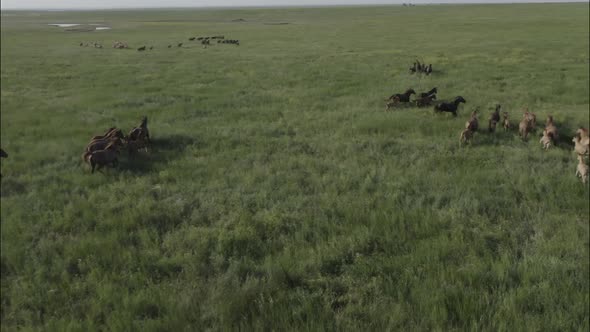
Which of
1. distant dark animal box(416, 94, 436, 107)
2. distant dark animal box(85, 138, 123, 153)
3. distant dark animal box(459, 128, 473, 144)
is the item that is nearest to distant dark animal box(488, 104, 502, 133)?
distant dark animal box(459, 128, 473, 144)

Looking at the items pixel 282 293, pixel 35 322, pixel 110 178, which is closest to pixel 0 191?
pixel 110 178

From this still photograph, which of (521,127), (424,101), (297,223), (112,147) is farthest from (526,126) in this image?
→ (112,147)

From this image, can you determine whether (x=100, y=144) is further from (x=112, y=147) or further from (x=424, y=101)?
(x=424, y=101)

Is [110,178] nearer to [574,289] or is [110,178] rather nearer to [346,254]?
[346,254]

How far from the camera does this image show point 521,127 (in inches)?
424

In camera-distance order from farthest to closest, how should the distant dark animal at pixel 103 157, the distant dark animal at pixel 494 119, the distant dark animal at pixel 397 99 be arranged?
the distant dark animal at pixel 397 99
the distant dark animal at pixel 494 119
the distant dark animal at pixel 103 157

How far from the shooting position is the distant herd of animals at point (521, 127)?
868 cm

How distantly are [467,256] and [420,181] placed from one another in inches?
119

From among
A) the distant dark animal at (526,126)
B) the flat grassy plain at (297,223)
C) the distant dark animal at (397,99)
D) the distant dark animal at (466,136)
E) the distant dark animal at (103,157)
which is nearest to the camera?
the flat grassy plain at (297,223)

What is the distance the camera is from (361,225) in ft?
21.7

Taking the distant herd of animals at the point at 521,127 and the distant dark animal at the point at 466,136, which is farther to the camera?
the distant dark animal at the point at 466,136

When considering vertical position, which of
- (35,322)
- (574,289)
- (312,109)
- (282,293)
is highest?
(312,109)

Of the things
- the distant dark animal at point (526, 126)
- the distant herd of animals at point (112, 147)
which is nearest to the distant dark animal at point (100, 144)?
the distant herd of animals at point (112, 147)

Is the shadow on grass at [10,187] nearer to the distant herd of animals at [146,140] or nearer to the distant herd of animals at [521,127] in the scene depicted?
the distant herd of animals at [146,140]
